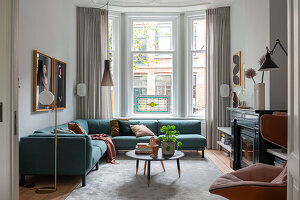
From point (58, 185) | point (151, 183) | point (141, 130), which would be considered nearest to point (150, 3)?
point (141, 130)

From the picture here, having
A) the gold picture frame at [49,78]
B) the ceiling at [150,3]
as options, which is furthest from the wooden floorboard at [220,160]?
the ceiling at [150,3]

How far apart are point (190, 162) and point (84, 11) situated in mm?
4114

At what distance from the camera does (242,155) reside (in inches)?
170

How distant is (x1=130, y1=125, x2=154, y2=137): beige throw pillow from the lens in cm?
560

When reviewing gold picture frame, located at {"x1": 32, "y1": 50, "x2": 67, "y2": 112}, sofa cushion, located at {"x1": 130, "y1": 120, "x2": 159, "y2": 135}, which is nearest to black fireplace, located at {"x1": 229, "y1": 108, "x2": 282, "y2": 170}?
sofa cushion, located at {"x1": 130, "y1": 120, "x2": 159, "y2": 135}

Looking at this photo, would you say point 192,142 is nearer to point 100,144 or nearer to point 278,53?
point 100,144

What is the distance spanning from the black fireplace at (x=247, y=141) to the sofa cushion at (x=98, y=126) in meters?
2.73

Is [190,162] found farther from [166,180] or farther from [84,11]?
[84,11]

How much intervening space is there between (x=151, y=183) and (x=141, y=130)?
2.06 metres

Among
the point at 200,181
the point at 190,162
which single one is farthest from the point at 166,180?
the point at 190,162

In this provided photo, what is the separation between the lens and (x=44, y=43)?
4488 millimetres

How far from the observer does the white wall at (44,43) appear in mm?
3811

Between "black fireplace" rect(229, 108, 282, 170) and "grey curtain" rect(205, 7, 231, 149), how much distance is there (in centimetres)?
165

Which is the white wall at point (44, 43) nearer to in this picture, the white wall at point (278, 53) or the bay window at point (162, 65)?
the bay window at point (162, 65)
